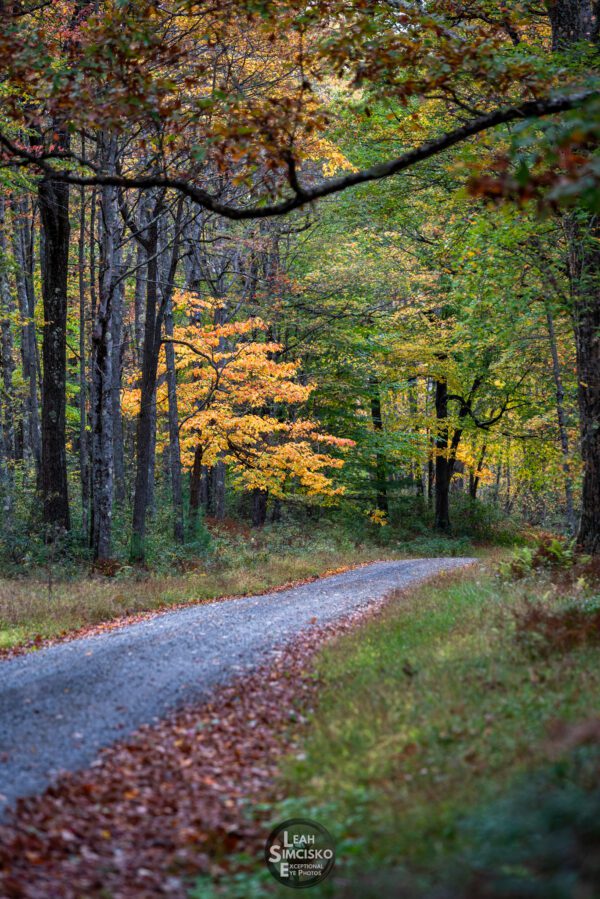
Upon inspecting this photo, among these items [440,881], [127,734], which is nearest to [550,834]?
[440,881]

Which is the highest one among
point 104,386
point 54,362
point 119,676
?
point 54,362

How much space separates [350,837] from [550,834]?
1508 mm

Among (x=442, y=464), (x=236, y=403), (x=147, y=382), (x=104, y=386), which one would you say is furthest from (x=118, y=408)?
(x=442, y=464)

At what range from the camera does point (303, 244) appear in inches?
954

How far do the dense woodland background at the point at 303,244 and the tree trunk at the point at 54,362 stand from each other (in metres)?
0.05

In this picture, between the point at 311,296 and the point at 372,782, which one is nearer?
the point at 372,782

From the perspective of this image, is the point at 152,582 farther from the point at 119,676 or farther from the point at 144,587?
the point at 119,676

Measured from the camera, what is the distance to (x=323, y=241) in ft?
79.8

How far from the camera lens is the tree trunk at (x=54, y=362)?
1526 centimetres

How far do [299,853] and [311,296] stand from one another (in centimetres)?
1977

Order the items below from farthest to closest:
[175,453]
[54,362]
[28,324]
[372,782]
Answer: [28,324] < [175,453] < [54,362] < [372,782]

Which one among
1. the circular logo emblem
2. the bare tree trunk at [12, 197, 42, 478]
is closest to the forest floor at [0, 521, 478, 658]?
the circular logo emblem

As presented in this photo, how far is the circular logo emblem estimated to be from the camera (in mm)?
3791

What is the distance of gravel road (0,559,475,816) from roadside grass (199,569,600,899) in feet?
4.60
